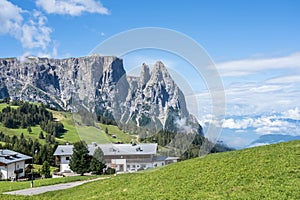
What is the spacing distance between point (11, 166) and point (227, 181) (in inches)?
2946

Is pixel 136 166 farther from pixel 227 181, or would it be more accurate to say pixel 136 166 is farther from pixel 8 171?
pixel 8 171

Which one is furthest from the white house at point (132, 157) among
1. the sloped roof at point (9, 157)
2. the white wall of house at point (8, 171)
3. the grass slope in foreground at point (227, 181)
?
the sloped roof at point (9, 157)

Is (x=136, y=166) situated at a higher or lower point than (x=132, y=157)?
lower

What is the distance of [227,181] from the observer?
66.7ft

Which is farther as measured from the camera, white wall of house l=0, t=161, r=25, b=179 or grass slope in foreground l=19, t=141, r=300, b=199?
white wall of house l=0, t=161, r=25, b=179

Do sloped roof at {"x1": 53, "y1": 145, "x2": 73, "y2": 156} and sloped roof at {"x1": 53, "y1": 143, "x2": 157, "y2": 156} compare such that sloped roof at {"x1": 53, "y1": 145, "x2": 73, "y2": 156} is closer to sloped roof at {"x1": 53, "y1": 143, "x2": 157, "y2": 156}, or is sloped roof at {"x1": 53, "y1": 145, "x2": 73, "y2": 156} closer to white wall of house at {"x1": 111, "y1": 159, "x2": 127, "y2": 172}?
white wall of house at {"x1": 111, "y1": 159, "x2": 127, "y2": 172}

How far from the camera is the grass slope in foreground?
1775 cm

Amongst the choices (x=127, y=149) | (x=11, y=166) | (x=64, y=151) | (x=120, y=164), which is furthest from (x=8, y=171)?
(x=127, y=149)

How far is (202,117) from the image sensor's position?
98.1 feet

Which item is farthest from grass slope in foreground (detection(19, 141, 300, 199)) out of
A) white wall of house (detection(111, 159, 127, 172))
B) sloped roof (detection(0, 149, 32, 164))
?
→ sloped roof (detection(0, 149, 32, 164))

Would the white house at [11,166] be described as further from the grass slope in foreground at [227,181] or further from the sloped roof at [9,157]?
the grass slope in foreground at [227,181]

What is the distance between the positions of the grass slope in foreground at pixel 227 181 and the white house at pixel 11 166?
206ft

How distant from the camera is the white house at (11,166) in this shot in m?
83.9

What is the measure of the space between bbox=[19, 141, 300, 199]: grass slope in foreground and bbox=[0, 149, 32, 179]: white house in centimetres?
6264
